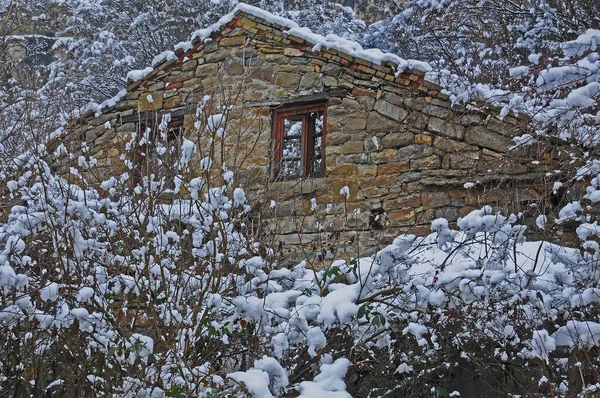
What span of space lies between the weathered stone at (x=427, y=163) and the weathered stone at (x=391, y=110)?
0.51 meters

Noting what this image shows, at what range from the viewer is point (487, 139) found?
7359 millimetres

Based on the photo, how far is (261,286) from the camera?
174 inches

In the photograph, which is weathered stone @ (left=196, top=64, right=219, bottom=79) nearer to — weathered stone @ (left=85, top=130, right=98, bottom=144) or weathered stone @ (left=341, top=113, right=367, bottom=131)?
weathered stone @ (left=85, top=130, right=98, bottom=144)

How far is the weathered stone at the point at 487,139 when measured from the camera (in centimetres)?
727

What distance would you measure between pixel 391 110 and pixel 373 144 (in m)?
0.42

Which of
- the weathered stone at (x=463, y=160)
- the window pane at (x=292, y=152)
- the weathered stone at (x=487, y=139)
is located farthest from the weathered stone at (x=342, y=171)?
the weathered stone at (x=487, y=139)

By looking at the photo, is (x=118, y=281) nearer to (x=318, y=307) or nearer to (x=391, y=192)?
(x=318, y=307)

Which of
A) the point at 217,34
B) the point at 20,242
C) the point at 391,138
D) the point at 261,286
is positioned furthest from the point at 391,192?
the point at 20,242

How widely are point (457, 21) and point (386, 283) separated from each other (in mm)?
7733

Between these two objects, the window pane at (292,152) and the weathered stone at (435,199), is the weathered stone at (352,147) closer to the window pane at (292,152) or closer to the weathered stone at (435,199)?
the window pane at (292,152)

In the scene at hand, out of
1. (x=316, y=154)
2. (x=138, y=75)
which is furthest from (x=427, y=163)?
(x=138, y=75)

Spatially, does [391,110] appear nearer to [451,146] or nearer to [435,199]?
[451,146]

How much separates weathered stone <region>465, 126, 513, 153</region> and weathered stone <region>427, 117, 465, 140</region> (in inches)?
3.2

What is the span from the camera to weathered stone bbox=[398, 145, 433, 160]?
7.61 m
